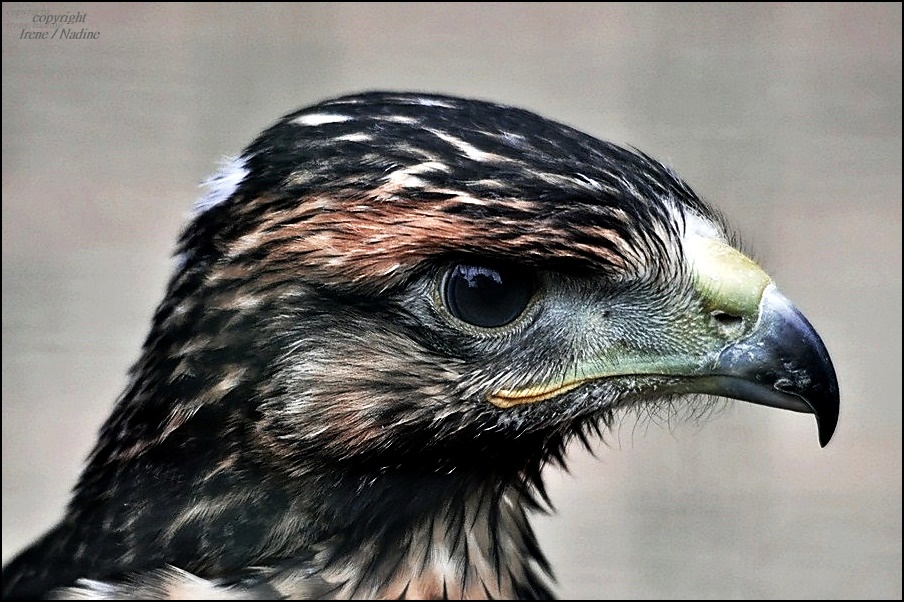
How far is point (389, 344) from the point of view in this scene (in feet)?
6.63

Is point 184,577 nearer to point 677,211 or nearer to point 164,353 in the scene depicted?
point 164,353

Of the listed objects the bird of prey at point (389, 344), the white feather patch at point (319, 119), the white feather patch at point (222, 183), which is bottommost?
the bird of prey at point (389, 344)

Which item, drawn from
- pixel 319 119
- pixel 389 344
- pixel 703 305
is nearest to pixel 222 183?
pixel 319 119

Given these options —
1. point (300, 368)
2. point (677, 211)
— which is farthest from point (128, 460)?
point (677, 211)

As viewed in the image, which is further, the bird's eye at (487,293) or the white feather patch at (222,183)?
the white feather patch at (222,183)

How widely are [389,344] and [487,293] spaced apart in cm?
19

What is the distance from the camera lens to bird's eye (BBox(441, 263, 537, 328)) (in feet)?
6.55

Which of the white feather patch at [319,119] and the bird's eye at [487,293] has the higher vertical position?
the white feather patch at [319,119]

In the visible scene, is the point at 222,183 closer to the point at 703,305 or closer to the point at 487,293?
the point at 487,293

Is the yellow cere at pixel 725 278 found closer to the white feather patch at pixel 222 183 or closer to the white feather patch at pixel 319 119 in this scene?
the white feather patch at pixel 319 119

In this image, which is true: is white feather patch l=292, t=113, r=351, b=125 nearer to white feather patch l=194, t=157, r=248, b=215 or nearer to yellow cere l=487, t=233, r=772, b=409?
white feather patch l=194, t=157, r=248, b=215

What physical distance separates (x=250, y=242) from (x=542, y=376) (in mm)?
569

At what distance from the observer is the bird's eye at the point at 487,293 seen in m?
2.00

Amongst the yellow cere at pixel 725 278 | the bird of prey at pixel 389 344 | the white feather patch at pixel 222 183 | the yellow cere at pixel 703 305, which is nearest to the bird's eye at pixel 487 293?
the bird of prey at pixel 389 344
